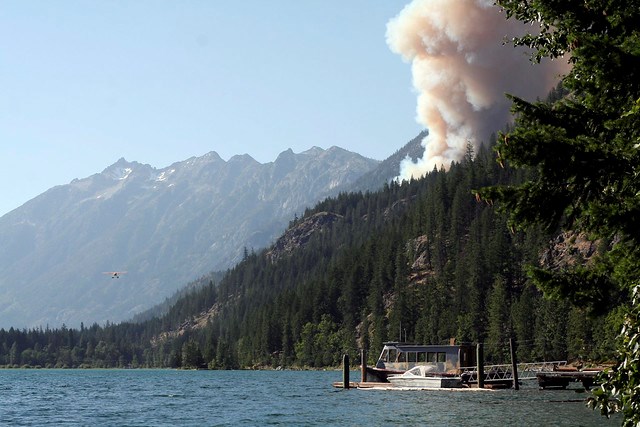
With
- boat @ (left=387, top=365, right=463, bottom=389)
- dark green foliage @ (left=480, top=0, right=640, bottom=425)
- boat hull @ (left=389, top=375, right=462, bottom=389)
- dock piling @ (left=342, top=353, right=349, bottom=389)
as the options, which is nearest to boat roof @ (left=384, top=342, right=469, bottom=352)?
boat @ (left=387, top=365, right=463, bottom=389)

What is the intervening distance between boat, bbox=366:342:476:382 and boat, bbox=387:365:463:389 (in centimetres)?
103

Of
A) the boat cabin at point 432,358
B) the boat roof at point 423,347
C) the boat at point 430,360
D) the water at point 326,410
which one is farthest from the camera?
the boat roof at point 423,347

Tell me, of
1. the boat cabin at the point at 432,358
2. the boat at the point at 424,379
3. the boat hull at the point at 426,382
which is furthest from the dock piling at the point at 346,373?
the boat cabin at the point at 432,358

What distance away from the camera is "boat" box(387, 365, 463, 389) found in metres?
93.0

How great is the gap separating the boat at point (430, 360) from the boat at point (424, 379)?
3.38 feet

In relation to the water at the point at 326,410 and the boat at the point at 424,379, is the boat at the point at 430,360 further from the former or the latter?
the water at the point at 326,410

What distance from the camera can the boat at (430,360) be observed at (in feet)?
339

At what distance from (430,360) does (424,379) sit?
10.6m

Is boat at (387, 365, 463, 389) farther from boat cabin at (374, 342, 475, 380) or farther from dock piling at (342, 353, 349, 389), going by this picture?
dock piling at (342, 353, 349, 389)

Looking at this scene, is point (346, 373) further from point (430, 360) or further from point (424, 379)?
point (430, 360)

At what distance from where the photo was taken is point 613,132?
19938mm

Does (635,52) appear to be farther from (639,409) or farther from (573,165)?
(639,409)

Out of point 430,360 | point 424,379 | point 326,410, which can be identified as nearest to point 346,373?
point 424,379

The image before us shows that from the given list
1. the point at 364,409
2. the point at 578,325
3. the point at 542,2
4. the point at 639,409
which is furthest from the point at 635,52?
the point at 578,325
